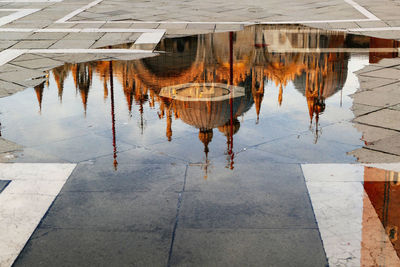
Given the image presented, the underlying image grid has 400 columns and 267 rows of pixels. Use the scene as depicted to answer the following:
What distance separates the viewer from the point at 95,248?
534 centimetres

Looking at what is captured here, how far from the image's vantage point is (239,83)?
38.5ft

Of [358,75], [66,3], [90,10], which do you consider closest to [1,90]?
[358,75]

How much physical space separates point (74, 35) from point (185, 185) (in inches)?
500

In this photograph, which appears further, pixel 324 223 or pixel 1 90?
pixel 1 90

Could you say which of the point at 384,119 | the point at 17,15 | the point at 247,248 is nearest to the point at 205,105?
the point at 384,119

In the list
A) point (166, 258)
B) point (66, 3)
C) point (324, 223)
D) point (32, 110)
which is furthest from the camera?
point (66, 3)

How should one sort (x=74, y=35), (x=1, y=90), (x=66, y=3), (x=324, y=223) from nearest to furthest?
(x=324, y=223) < (x=1, y=90) < (x=74, y=35) < (x=66, y=3)

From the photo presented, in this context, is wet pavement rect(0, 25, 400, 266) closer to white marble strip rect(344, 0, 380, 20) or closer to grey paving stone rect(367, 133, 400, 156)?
grey paving stone rect(367, 133, 400, 156)

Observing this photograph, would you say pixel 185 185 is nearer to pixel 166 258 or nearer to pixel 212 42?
pixel 166 258

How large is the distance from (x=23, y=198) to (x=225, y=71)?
7.30 meters

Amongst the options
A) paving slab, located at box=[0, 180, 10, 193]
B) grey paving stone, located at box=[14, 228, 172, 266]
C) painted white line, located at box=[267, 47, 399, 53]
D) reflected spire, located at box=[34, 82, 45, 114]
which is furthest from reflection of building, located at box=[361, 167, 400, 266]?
painted white line, located at box=[267, 47, 399, 53]

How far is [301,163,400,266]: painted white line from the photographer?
16.9 ft

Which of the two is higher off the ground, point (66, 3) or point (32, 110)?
point (66, 3)

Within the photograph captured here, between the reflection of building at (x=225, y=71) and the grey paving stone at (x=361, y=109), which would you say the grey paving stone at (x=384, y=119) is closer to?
the grey paving stone at (x=361, y=109)
